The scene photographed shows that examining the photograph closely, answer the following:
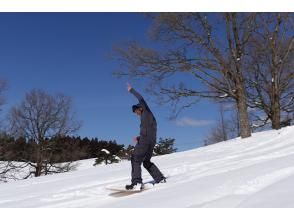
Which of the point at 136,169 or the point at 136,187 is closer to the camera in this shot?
the point at 136,187

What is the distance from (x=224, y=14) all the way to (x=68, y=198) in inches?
579

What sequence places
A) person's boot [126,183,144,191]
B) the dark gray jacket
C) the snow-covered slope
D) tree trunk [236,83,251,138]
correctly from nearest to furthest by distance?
the snow-covered slope
person's boot [126,183,144,191]
the dark gray jacket
tree trunk [236,83,251,138]

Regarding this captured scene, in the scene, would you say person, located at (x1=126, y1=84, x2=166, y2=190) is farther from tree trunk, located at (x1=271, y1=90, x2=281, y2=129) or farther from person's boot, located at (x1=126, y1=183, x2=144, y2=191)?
tree trunk, located at (x1=271, y1=90, x2=281, y2=129)

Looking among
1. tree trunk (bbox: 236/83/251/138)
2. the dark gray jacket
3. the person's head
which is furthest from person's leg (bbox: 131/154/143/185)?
tree trunk (bbox: 236/83/251/138)

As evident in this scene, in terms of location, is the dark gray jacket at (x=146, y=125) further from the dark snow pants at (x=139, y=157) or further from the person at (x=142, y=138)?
the dark snow pants at (x=139, y=157)

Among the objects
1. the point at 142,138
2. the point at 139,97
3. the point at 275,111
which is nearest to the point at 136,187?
the point at 142,138

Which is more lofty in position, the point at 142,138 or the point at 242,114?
the point at 242,114

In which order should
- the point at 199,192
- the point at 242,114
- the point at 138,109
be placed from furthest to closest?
the point at 242,114 < the point at 138,109 < the point at 199,192

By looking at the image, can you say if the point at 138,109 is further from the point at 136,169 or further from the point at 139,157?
the point at 136,169

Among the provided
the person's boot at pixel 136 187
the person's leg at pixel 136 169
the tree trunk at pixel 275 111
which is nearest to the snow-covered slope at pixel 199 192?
the person's boot at pixel 136 187

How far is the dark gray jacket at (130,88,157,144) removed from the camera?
25.4 ft

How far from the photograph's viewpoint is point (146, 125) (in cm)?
775
